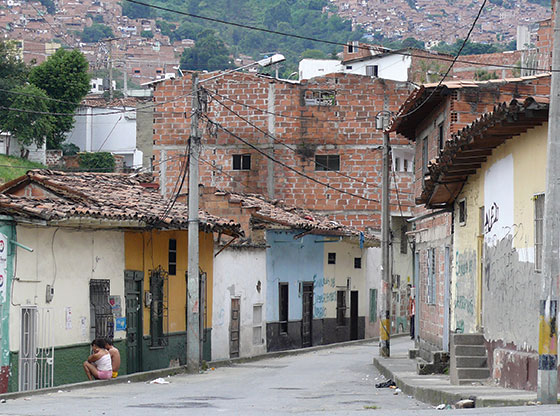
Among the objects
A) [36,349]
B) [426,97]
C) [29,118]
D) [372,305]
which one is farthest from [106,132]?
[36,349]

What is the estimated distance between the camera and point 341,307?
42250 mm

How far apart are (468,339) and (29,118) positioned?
181 ft

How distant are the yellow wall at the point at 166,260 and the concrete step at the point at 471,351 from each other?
8.91 meters

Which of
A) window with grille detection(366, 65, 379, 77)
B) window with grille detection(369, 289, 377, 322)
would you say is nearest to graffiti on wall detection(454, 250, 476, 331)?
window with grille detection(369, 289, 377, 322)

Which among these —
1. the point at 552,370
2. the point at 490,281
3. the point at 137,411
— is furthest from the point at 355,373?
the point at 552,370

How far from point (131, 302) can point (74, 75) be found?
52.5m

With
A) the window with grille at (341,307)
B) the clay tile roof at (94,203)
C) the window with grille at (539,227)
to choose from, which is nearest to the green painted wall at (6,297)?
the clay tile roof at (94,203)

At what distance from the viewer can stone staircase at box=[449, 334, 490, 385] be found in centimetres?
1773

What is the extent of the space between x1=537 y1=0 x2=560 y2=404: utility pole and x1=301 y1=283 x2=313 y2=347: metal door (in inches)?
981

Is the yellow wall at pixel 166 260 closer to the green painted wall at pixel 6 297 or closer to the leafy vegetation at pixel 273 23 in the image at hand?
the green painted wall at pixel 6 297

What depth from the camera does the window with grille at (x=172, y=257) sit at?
27.1 metres

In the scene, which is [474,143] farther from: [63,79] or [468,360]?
[63,79]

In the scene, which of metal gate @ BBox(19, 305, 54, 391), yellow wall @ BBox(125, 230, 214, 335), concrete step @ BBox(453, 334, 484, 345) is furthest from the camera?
yellow wall @ BBox(125, 230, 214, 335)

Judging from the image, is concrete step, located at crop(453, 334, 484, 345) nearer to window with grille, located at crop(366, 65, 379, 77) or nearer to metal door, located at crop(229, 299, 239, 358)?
metal door, located at crop(229, 299, 239, 358)
